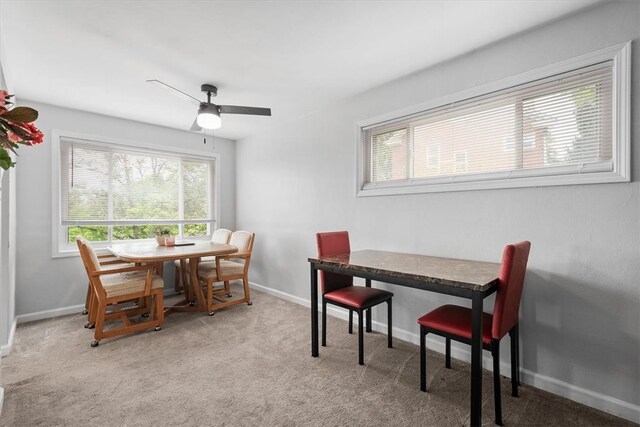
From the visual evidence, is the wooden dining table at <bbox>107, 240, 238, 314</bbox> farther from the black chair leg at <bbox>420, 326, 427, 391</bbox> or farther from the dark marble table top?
the black chair leg at <bbox>420, 326, 427, 391</bbox>

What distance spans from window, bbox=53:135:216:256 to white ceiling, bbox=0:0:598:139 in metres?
0.84

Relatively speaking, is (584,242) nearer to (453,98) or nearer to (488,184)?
(488,184)

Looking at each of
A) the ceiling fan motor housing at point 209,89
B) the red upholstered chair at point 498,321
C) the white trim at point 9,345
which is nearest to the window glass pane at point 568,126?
the red upholstered chair at point 498,321

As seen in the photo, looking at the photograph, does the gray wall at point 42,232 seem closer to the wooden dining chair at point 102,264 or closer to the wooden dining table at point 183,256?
the wooden dining chair at point 102,264

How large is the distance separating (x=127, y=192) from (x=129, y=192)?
2 centimetres

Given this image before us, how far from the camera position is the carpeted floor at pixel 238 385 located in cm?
174

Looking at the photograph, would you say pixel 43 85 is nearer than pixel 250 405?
No

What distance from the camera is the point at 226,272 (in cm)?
364

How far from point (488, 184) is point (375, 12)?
1.46 meters

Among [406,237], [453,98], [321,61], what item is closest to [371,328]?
[406,237]

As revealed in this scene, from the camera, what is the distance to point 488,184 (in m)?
2.27

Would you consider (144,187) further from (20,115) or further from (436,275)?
(436,275)

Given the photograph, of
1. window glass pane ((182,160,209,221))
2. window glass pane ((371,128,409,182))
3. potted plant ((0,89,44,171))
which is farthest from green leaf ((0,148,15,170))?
window glass pane ((182,160,209,221))

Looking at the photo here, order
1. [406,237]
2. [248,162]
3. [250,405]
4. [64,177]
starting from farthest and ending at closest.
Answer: [248,162] → [64,177] → [406,237] → [250,405]
